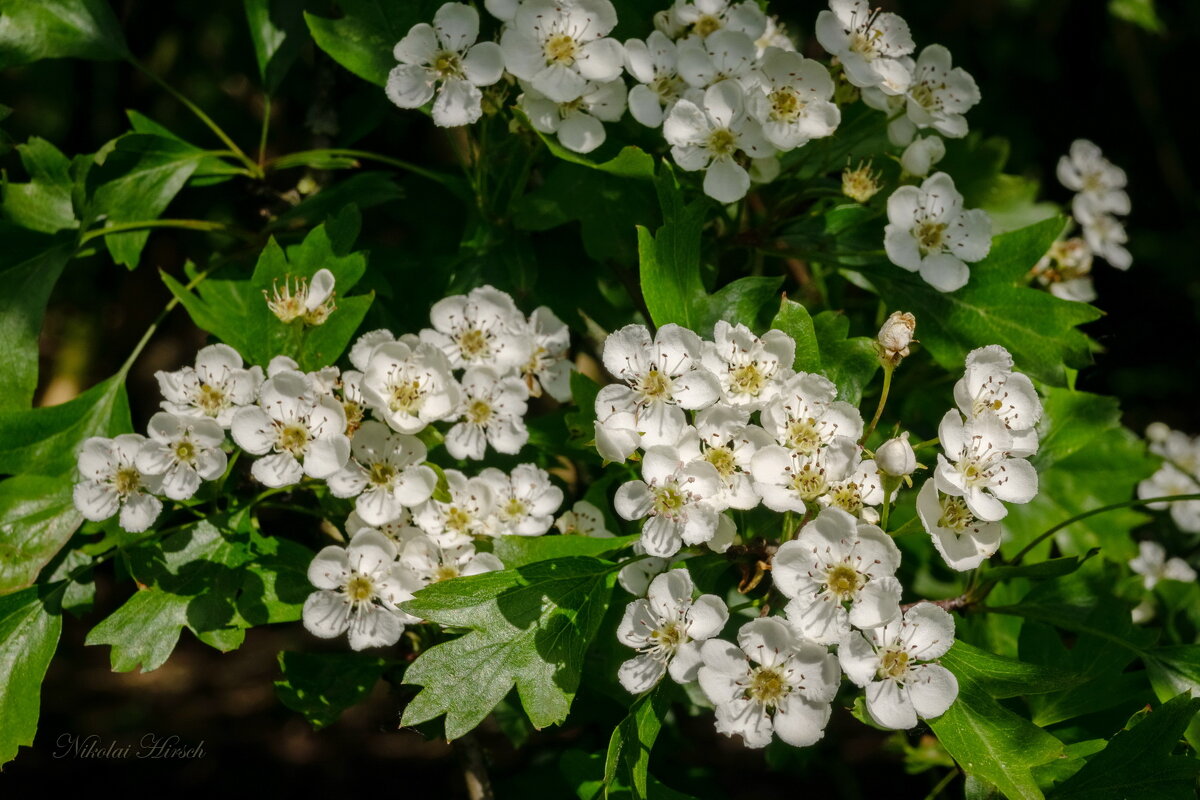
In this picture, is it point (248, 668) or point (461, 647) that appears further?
point (248, 668)

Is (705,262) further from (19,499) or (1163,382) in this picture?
(1163,382)

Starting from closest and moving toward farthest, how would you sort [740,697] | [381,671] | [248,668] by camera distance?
1. [740,697]
2. [381,671]
3. [248,668]

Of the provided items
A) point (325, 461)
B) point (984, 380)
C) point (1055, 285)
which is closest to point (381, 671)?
point (325, 461)

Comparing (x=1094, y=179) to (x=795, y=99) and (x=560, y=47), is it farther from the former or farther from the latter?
(x=560, y=47)

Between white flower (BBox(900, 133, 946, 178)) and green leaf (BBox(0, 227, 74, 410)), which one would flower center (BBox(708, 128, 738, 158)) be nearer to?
white flower (BBox(900, 133, 946, 178))

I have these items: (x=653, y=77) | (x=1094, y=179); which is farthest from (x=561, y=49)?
(x=1094, y=179)

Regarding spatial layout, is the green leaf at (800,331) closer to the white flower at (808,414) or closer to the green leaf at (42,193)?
the white flower at (808,414)
